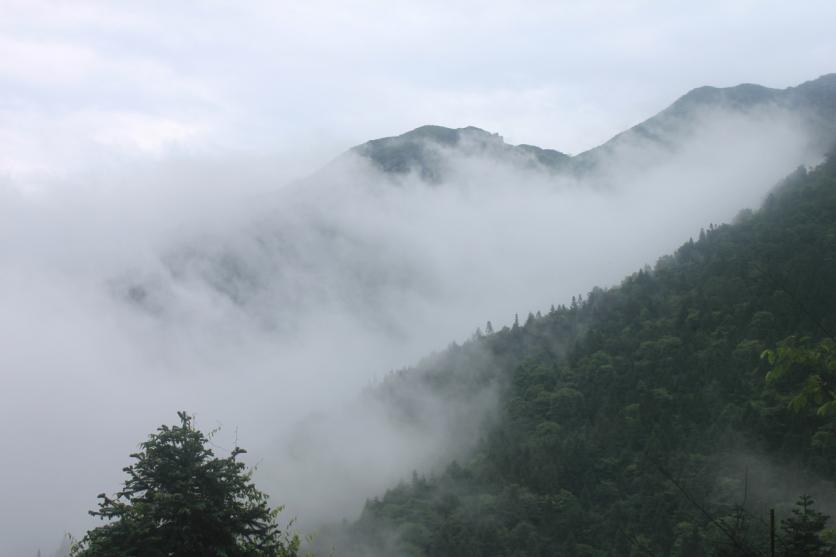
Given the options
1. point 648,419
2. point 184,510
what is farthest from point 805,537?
point 648,419

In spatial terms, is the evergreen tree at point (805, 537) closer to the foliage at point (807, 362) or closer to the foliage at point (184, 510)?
the foliage at point (807, 362)

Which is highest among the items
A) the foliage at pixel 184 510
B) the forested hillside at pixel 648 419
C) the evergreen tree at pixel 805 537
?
the foliage at pixel 184 510

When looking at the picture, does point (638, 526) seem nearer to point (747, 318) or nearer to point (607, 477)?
point (607, 477)

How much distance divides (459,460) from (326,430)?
55.1 meters

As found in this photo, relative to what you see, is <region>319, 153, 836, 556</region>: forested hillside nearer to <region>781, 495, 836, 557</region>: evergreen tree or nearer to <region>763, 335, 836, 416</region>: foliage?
<region>781, 495, 836, 557</region>: evergreen tree

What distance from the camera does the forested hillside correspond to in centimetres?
7688

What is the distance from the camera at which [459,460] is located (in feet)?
396

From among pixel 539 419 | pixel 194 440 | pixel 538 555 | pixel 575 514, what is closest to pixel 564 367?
pixel 539 419

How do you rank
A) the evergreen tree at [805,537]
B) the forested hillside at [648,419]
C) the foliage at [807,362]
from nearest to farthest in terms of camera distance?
the foliage at [807,362] < the evergreen tree at [805,537] < the forested hillside at [648,419]

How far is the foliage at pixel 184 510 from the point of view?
1281cm

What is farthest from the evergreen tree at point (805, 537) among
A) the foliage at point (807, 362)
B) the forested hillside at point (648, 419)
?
the forested hillside at point (648, 419)

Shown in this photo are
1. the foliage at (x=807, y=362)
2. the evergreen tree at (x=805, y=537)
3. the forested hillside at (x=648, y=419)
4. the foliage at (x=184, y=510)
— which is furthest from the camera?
the forested hillside at (x=648, y=419)

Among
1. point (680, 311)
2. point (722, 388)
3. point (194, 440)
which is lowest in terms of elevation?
point (722, 388)

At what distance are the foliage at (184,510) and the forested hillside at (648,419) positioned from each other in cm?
5056
